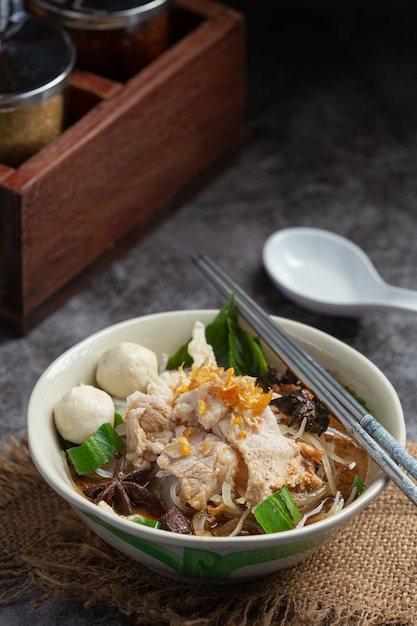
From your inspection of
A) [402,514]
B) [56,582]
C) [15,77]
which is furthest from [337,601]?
[15,77]


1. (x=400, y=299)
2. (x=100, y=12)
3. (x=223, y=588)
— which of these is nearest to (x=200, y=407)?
(x=223, y=588)

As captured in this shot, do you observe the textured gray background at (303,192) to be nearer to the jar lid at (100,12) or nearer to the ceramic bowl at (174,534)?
the ceramic bowl at (174,534)

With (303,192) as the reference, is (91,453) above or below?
above

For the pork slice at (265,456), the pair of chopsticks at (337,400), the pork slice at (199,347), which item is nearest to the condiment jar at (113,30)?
the pair of chopsticks at (337,400)

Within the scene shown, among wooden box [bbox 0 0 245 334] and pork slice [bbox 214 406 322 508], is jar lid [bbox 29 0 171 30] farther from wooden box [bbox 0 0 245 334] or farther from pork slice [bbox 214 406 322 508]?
pork slice [bbox 214 406 322 508]

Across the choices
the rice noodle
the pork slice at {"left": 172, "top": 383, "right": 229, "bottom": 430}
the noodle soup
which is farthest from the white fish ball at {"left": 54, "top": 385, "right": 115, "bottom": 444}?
the rice noodle

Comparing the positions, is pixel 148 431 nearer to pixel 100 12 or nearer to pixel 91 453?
pixel 91 453

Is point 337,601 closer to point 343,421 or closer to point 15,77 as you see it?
point 343,421
